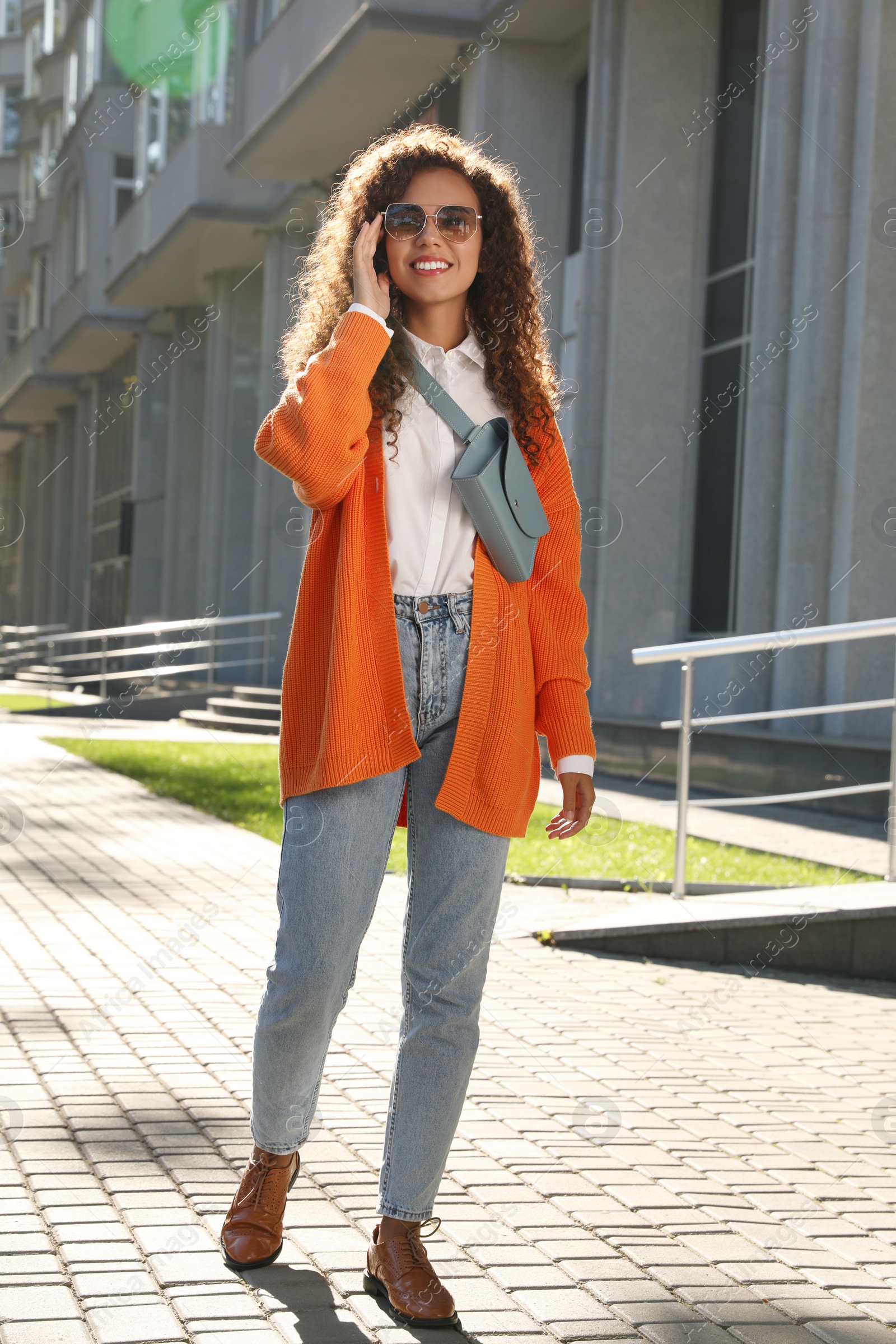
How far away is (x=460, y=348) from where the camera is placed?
9.94 ft

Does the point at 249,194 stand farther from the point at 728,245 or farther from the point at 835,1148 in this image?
the point at 835,1148

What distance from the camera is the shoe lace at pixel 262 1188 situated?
3.01 meters

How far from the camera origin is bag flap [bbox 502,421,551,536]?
2.87 metres

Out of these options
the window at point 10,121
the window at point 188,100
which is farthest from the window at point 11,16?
the window at point 188,100

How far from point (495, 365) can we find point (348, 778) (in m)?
0.90

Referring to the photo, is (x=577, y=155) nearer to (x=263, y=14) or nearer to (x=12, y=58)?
(x=263, y=14)

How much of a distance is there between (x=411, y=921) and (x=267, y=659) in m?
19.8

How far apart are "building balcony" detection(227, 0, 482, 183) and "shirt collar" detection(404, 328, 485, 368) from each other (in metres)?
14.5

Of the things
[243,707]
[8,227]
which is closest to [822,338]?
[243,707]

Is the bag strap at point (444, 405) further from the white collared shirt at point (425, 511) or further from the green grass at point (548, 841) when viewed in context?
the green grass at point (548, 841)

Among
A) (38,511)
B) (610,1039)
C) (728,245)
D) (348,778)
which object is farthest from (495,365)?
(38,511)

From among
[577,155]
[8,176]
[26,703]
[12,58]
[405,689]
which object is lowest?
[26,703]

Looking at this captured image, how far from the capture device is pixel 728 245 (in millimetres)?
14977

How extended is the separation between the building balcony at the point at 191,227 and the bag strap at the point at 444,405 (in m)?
22.3
